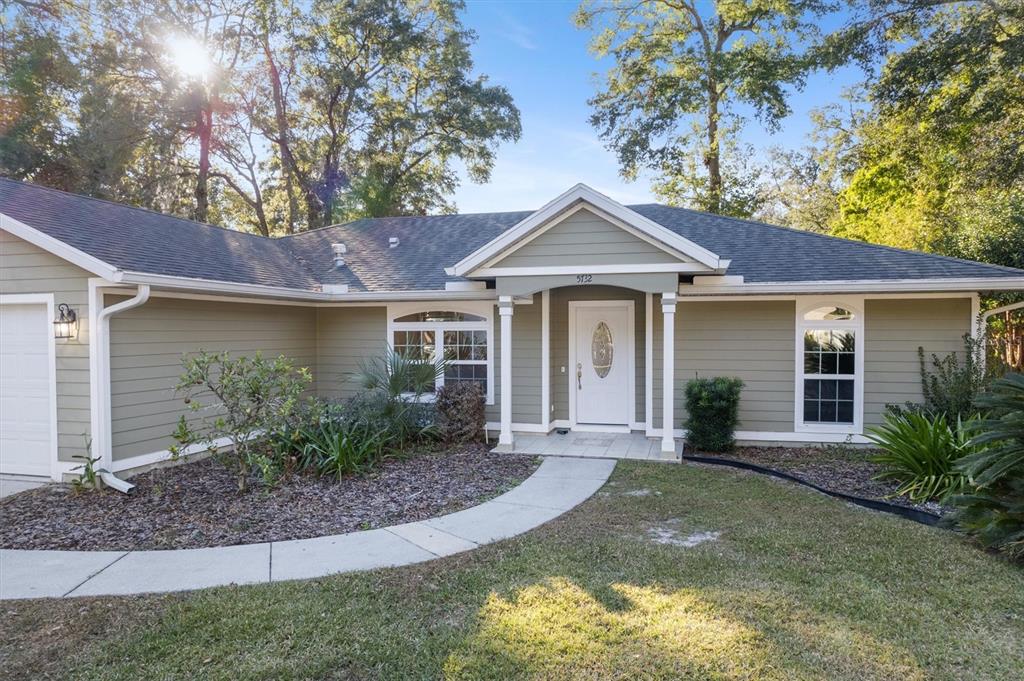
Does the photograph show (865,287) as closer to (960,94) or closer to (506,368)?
(506,368)

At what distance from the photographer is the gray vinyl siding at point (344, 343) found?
35.3 feet

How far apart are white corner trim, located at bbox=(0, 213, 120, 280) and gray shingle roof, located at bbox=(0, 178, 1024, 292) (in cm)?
16

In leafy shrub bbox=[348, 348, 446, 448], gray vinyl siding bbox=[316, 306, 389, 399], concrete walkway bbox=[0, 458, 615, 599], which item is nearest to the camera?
concrete walkway bbox=[0, 458, 615, 599]

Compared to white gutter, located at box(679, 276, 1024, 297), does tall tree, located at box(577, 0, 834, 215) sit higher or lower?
higher

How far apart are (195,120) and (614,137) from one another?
15523 millimetres

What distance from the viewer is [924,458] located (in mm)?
6609

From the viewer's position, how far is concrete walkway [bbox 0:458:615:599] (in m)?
4.32

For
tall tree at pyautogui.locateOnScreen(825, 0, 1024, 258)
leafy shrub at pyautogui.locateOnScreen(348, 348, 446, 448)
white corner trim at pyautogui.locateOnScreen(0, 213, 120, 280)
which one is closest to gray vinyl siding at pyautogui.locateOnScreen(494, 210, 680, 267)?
leafy shrub at pyautogui.locateOnScreen(348, 348, 446, 448)

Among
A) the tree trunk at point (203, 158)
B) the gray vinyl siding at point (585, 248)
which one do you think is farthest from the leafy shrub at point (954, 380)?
the tree trunk at point (203, 158)

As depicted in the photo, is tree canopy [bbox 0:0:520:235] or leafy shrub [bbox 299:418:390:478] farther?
tree canopy [bbox 0:0:520:235]

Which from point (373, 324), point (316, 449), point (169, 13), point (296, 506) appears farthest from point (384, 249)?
point (169, 13)

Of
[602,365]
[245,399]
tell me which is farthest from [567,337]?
[245,399]

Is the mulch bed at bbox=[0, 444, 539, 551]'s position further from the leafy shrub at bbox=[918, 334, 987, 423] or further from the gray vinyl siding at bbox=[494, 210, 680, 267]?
the leafy shrub at bbox=[918, 334, 987, 423]

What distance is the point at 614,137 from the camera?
22.0 metres
